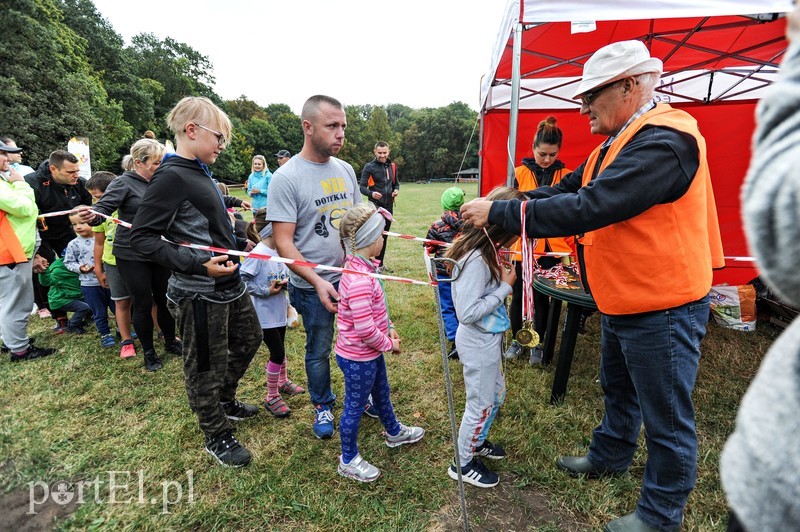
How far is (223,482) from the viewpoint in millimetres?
2711

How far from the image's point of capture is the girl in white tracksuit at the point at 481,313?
7.64 ft

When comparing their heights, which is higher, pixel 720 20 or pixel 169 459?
pixel 720 20

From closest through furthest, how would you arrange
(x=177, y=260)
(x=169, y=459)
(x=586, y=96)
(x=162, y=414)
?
(x=586, y=96) < (x=177, y=260) < (x=169, y=459) < (x=162, y=414)

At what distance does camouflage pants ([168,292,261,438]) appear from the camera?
8.66 feet

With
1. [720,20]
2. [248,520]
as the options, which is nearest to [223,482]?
[248,520]

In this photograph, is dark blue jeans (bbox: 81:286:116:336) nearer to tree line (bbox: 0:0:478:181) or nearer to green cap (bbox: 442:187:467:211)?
green cap (bbox: 442:187:467:211)

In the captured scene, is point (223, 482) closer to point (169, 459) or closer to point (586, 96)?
point (169, 459)

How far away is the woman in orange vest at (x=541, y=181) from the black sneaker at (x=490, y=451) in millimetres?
1512

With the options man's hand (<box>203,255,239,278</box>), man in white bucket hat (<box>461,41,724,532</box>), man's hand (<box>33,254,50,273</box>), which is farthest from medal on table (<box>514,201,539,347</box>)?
man's hand (<box>33,254,50,273</box>)

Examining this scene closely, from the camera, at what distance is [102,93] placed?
31125 mm

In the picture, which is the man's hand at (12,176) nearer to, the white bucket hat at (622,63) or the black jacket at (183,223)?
the black jacket at (183,223)

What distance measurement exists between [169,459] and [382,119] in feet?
255

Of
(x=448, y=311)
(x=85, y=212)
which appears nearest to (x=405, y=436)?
(x=448, y=311)

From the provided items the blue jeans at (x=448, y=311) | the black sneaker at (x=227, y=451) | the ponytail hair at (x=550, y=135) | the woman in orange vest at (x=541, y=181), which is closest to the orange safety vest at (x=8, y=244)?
the black sneaker at (x=227, y=451)
